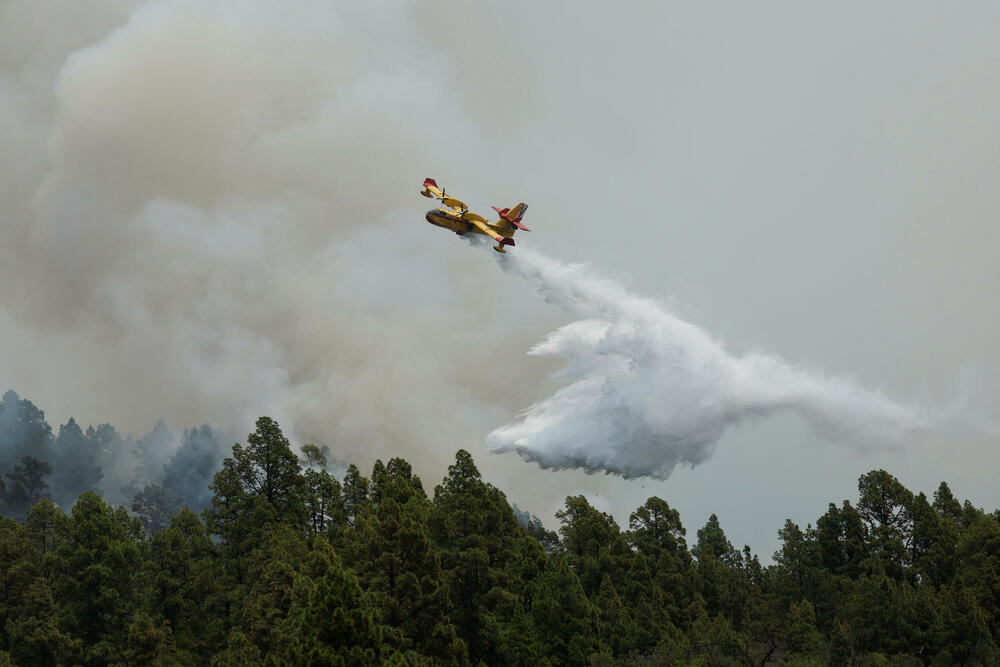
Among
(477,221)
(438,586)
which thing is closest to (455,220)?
(477,221)

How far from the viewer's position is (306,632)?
35.8m

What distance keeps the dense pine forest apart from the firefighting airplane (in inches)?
1069

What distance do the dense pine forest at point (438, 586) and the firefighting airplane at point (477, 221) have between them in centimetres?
2715

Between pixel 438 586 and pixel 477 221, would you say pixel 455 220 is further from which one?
pixel 438 586

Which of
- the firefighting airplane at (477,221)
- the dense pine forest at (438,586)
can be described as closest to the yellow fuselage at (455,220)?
the firefighting airplane at (477,221)

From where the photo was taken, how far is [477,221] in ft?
296

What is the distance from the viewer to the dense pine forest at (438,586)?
5191 centimetres

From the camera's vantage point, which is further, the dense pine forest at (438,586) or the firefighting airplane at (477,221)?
the firefighting airplane at (477,221)

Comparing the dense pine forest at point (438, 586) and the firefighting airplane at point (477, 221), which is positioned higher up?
the firefighting airplane at point (477, 221)

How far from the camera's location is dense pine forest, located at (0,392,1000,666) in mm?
51906

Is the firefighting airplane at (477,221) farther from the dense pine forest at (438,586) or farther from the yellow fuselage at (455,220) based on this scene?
the dense pine forest at (438,586)

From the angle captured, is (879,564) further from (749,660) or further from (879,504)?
(749,660)

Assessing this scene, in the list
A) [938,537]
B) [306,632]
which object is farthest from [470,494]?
[938,537]

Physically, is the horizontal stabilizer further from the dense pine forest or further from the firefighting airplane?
the dense pine forest
